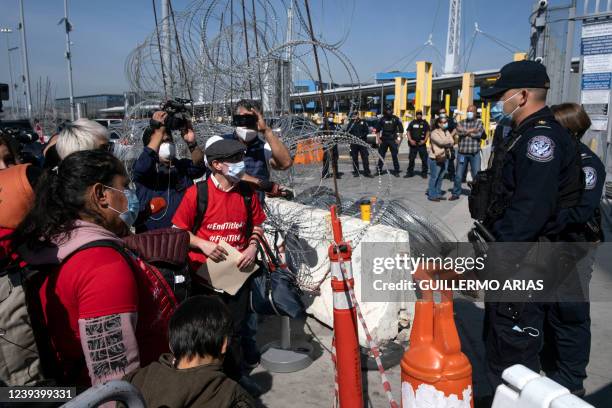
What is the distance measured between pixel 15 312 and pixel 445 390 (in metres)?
1.70

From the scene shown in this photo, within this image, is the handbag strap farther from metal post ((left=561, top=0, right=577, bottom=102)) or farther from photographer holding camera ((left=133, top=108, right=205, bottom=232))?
metal post ((left=561, top=0, right=577, bottom=102))

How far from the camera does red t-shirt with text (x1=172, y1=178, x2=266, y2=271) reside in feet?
9.89

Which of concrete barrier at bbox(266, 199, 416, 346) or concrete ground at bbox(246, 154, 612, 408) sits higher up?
concrete barrier at bbox(266, 199, 416, 346)

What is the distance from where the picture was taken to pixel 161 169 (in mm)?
3707

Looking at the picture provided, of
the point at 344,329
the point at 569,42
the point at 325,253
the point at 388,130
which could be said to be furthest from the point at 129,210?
the point at 388,130

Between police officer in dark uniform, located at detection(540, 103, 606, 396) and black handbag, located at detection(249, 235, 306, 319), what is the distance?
64.4 inches

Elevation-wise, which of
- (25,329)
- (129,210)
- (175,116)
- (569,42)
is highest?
(569,42)

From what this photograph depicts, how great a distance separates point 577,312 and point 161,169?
10.2 ft

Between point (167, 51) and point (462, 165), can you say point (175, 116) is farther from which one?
point (462, 165)

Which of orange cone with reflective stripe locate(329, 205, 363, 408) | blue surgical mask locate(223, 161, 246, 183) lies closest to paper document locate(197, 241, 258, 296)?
blue surgical mask locate(223, 161, 246, 183)

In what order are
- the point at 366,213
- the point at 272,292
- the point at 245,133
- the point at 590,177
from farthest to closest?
the point at 366,213 < the point at 245,133 < the point at 272,292 < the point at 590,177

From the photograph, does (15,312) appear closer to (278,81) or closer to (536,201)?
(536,201)

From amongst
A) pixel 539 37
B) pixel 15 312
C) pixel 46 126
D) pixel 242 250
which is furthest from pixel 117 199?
pixel 46 126

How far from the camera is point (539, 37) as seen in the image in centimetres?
757
